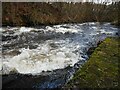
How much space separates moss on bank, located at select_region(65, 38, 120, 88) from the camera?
3.47 metres

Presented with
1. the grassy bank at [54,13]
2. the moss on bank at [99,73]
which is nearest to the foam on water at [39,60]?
the moss on bank at [99,73]

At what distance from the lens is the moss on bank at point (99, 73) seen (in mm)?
3471

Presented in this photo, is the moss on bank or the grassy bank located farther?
the grassy bank

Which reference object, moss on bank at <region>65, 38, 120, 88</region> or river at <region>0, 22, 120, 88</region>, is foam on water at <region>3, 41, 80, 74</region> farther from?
moss on bank at <region>65, 38, 120, 88</region>

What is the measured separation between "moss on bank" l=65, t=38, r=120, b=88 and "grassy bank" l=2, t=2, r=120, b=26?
28.9 feet

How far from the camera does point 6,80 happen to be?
15.3ft

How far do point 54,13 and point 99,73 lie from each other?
39.9 feet

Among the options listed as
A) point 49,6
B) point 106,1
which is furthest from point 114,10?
point 49,6

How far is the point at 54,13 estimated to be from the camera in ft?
51.3

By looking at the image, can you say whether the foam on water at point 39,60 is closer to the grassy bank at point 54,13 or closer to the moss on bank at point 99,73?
the moss on bank at point 99,73

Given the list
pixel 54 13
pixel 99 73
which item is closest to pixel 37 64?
pixel 99 73

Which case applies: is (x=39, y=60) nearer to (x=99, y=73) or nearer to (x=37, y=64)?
(x=37, y=64)

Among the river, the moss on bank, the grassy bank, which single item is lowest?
the river

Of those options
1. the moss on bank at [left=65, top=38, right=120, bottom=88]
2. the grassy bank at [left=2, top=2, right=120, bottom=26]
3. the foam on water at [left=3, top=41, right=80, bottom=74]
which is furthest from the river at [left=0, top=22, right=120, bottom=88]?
the grassy bank at [left=2, top=2, right=120, bottom=26]
